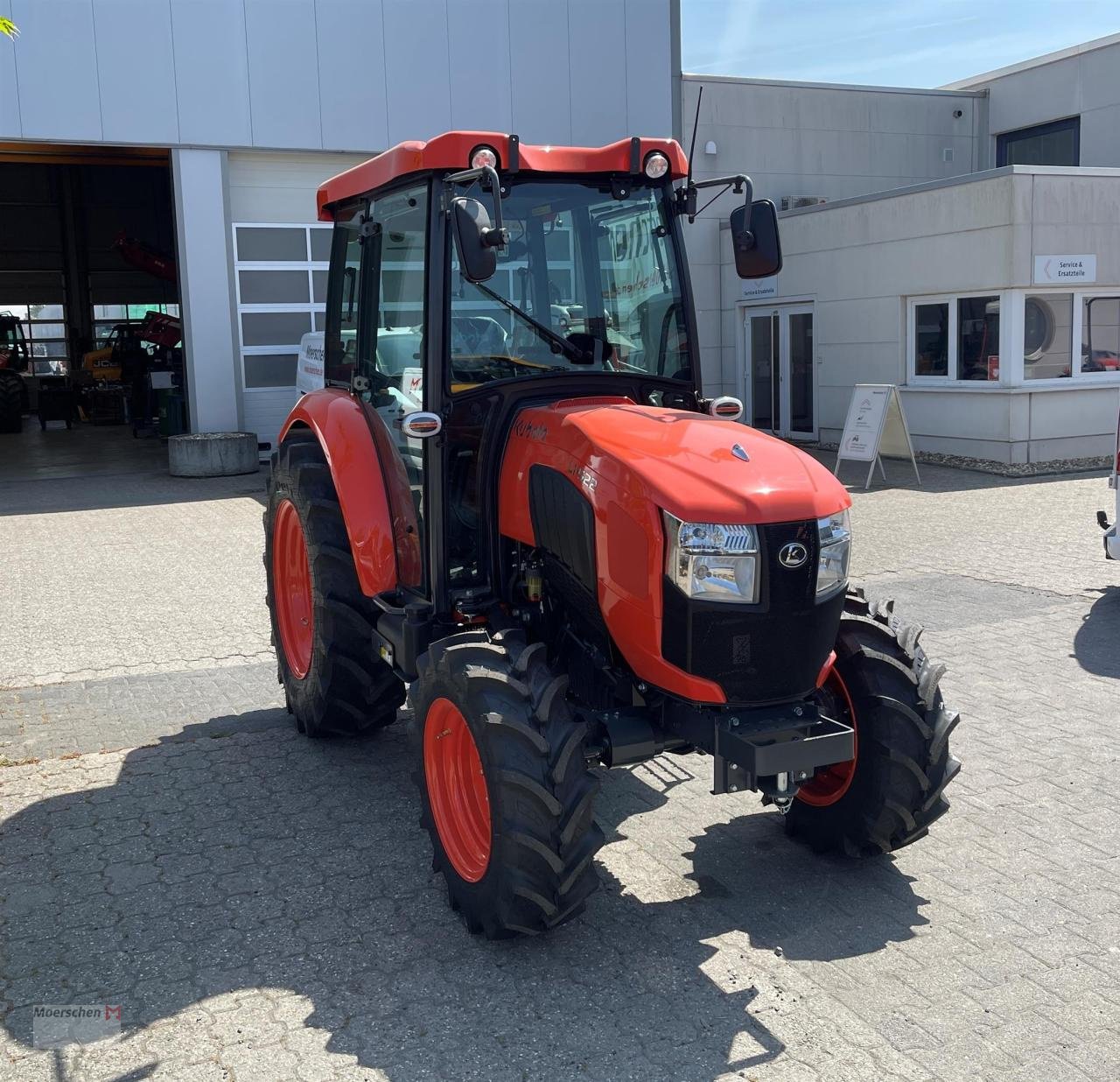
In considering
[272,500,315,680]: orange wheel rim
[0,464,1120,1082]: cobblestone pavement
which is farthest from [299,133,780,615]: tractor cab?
[272,500,315,680]: orange wheel rim

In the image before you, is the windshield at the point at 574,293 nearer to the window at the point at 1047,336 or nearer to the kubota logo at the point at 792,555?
the kubota logo at the point at 792,555

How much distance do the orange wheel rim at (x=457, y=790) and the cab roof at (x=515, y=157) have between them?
6.26 feet

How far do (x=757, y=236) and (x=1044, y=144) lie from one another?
19355 millimetres

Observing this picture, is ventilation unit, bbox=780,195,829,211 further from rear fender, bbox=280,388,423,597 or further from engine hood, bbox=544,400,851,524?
engine hood, bbox=544,400,851,524

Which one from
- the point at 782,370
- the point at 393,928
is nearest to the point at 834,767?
the point at 393,928

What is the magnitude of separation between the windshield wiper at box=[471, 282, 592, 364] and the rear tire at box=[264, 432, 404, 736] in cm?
125

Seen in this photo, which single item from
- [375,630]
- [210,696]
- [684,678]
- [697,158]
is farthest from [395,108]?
[684,678]

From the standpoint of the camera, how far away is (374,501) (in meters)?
4.80

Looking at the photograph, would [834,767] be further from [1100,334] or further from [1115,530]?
[1100,334]

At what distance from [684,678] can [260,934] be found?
1.58m

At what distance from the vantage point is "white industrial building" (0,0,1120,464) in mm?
13953

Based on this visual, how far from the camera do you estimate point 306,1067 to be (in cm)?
313

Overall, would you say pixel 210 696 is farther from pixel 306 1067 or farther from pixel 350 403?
pixel 306 1067

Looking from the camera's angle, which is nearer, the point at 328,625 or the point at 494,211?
the point at 494,211
